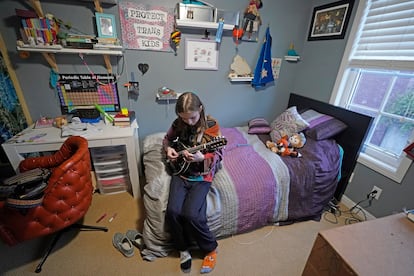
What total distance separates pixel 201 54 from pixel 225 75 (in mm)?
382

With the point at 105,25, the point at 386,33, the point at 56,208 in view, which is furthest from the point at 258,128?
the point at 56,208

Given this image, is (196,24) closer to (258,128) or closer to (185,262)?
(258,128)

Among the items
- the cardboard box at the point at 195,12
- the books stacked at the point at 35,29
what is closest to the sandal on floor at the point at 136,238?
the books stacked at the point at 35,29

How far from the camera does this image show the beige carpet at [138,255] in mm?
1272

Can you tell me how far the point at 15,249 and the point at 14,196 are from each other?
2.20 ft

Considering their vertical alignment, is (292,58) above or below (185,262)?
above

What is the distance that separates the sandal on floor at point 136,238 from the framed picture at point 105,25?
1712 mm

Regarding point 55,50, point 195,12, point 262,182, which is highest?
point 195,12

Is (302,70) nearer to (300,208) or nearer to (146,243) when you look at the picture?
(300,208)

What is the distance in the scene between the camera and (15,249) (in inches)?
53.7

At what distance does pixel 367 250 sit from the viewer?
774 millimetres

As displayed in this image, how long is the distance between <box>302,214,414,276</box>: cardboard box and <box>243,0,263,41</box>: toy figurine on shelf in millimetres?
2008

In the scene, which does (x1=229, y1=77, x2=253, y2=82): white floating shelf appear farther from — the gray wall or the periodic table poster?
the periodic table poster

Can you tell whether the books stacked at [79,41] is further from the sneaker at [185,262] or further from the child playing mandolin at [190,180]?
the sneaker at [185,262]
